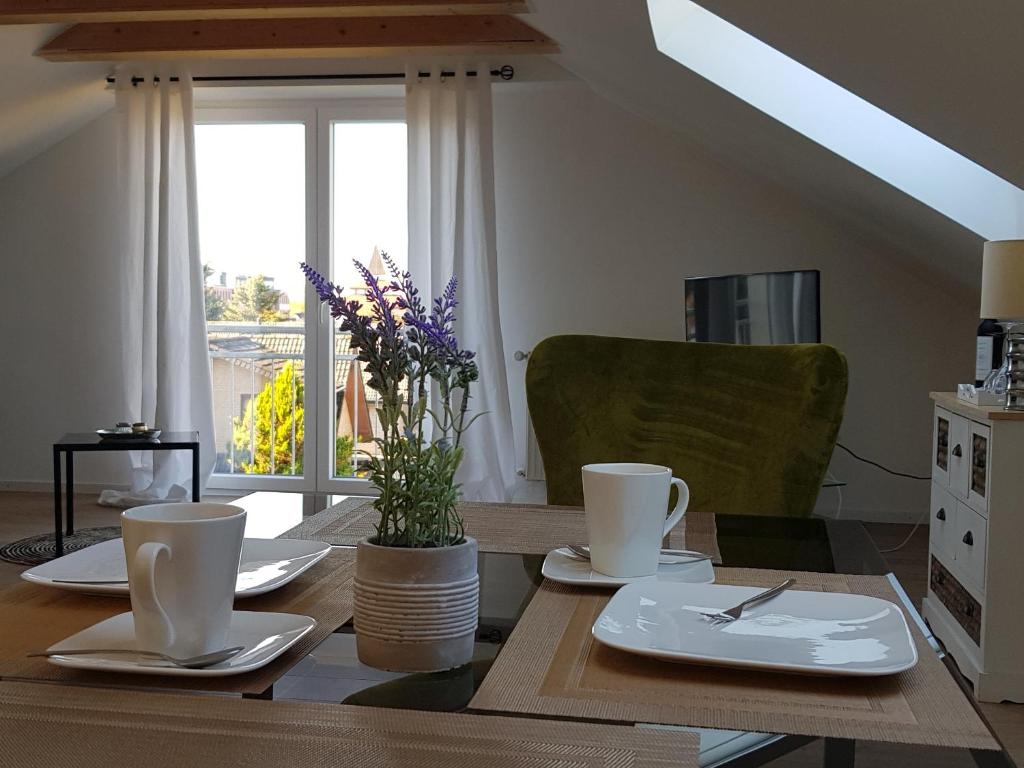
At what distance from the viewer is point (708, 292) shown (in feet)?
15.1

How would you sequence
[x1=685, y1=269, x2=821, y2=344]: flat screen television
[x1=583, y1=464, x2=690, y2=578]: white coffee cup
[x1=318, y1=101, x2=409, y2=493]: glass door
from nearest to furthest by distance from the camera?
[x1=583, y1=464, x2=690, y2=578]: white coffee cup < [x1=685, y1=269, x2=821, y2=344]: flat screen television < [x1=318, y1=101, x2=409, y2=493]: glass door

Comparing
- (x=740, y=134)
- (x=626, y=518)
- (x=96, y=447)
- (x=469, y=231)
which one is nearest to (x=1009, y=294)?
(x=740, y=134)

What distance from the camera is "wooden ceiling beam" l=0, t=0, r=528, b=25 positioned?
4.06m

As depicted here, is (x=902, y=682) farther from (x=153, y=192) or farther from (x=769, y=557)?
(x=153, y=192)

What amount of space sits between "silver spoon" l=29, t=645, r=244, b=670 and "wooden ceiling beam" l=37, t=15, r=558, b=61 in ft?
13.5

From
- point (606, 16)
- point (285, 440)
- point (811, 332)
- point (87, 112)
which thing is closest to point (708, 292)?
point (811, 332)

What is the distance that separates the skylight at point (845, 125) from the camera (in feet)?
11.4

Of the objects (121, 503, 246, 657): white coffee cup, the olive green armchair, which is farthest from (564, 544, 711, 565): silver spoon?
the olive green armchair

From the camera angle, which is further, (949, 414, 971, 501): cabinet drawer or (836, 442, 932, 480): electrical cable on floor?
(836, 442, 932, 480): electrical cable on floor

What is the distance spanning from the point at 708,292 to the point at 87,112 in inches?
133

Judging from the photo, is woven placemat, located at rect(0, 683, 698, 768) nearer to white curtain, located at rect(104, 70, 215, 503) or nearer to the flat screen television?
the flat screen television

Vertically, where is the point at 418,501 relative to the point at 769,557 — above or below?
above

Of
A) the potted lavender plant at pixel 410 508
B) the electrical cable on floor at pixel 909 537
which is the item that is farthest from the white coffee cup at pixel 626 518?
the electrical cable on floor at pixel 909 537

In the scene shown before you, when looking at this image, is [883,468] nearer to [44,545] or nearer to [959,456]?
[959,456]
